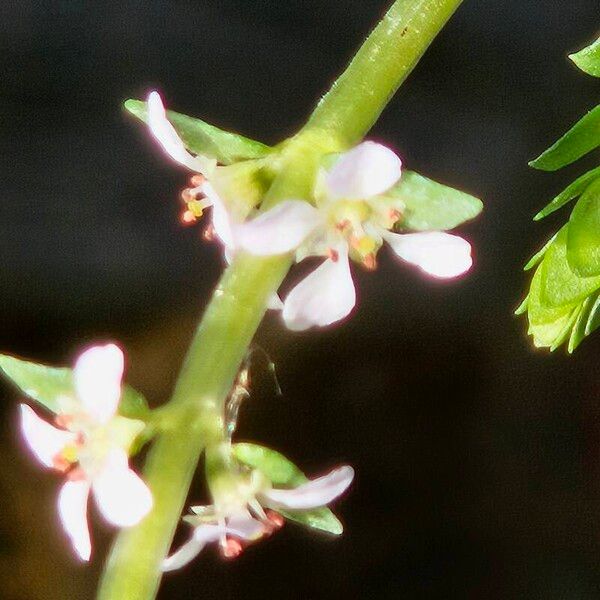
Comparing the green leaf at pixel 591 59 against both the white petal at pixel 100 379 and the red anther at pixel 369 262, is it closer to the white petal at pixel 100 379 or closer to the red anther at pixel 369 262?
the red anther at pixel 369 262

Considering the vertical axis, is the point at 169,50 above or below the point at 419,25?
above

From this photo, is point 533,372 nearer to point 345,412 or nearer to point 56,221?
point 345,412

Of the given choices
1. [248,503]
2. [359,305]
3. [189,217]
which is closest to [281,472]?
[248,503]

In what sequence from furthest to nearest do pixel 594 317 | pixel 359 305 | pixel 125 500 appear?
pixel 359 305
pixel 594 317
pixel 125 500

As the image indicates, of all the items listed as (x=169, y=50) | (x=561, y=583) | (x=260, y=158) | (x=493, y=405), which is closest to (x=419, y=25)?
(x=260, y=158)

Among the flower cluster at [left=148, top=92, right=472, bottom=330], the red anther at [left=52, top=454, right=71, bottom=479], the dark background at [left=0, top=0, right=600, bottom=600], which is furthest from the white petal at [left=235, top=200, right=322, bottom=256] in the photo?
the dark background at [left=0, top=0, right=600, bottom=600]

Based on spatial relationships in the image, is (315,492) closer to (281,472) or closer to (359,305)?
(281,472)

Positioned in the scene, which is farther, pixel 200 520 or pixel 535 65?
pixel 535 65
